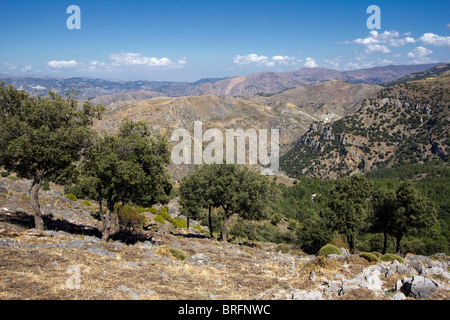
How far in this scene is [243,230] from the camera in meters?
65.0

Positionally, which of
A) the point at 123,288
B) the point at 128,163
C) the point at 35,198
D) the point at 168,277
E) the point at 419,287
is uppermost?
the point at 128,163

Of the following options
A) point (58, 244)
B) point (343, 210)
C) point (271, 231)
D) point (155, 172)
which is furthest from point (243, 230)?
point (58, 244)

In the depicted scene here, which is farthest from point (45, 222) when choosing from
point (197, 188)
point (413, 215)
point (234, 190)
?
point (413, 215)

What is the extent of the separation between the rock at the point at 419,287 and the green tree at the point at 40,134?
Result: 20.1 m

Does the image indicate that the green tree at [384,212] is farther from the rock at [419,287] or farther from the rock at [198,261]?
the rock at [419,287]

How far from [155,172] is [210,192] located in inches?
466

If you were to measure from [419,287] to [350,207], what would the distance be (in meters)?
29.9

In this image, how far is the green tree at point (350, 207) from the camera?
3753 cm

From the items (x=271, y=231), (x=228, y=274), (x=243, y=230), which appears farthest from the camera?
(x=271, y=231)

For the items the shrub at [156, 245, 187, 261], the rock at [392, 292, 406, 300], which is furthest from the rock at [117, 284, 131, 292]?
the rock at [392, 292, 406, 300]

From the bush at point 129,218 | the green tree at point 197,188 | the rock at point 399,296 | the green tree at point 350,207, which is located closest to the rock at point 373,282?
the rock at point 399,296

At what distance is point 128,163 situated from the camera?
19688mm

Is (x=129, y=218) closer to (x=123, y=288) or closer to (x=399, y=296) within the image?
(x=123, y=288)
